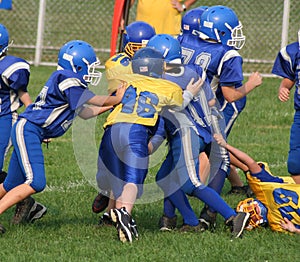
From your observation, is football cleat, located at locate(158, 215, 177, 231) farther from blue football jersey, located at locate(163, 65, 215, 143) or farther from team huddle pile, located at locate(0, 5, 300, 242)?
blue football jersey, located at locate(163, 65, 215, 143)

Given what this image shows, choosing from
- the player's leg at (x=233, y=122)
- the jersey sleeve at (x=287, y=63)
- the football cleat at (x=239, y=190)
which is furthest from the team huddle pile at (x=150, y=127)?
the football cleat at (x=239, y=190)

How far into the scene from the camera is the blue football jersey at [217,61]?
688cm

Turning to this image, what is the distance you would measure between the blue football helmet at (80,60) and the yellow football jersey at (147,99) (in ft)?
1.12

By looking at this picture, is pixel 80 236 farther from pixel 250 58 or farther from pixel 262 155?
pixel 250 58

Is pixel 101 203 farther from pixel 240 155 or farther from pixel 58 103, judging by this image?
pixel 240 155

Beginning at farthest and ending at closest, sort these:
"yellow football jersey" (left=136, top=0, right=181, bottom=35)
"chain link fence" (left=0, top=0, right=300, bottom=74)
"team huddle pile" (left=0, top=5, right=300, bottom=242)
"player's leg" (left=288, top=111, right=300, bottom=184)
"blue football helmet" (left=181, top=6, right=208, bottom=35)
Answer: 1. "chain link fence" (left=0, top=0, right=300, bottom=74)
2. "yellow football jersey" (left=136, top=0, right=181, bottom=35)
3. "blue football helmet" (left=181, top=6, right=208, bottom=35)
4. "player's leg" (left=288, top=111, right=300, bottom=184)
5. "team huddle pile" (left=0, top=5, right=300, bottom=242)

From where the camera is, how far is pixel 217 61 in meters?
6.92

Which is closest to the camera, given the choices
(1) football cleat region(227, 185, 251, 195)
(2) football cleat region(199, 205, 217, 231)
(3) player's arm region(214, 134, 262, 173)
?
(3) player's arm region(214, 134, 262, 173)

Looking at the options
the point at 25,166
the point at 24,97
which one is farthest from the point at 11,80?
the point at 25,166

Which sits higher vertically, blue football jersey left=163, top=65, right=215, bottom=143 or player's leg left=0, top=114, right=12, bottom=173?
blue football jersey left=163, top=65, right=215, bottom=143

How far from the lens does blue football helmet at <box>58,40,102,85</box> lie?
6449mm

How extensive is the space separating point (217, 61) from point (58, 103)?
1.33 metres

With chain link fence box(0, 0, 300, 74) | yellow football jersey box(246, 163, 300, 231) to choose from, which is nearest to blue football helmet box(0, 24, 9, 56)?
yellow football jersey box(246, 163, 300, 231)

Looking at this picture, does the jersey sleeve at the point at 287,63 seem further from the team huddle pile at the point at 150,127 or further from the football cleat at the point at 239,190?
the football cleat at the point at 239,190
